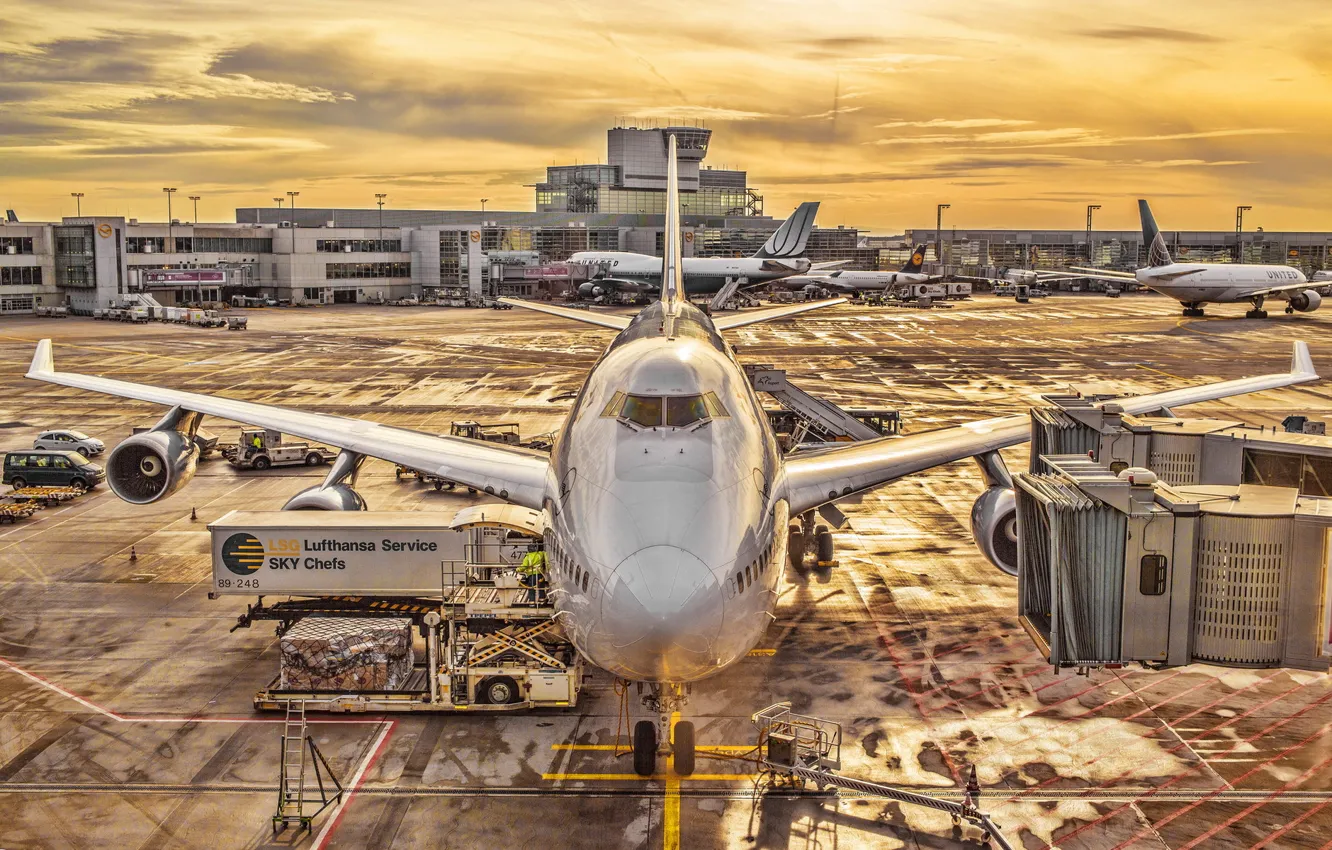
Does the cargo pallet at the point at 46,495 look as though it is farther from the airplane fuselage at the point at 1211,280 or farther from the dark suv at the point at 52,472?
the airplane fuselage at the point at 1211,280

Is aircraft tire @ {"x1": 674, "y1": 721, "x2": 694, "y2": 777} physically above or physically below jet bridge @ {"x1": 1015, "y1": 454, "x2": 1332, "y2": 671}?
below

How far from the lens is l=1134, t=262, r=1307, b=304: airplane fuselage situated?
12444 centimetres

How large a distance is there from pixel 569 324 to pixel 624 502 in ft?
384

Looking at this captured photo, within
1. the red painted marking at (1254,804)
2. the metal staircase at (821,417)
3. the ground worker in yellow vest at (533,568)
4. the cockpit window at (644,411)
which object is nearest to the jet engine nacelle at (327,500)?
the ground worker in yellow vest at (533,568)

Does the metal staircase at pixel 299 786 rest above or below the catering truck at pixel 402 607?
below

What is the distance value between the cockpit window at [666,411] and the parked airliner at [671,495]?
0.9 inches

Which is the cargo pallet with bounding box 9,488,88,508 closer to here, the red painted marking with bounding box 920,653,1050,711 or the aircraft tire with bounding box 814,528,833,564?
the aircraft tire with bounding box 814,528,833,564

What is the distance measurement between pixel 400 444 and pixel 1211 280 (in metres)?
119

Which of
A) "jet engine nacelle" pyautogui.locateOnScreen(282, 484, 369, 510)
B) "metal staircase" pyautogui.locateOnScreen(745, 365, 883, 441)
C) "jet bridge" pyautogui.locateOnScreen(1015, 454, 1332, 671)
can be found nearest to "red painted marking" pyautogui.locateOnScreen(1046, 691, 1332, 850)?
"jet bridge" pyautogui.locateOnScreen(1015, 454, 1332, 671)

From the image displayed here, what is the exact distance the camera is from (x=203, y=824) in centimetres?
1875

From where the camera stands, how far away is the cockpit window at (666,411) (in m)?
18.9

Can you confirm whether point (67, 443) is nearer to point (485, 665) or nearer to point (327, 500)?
point (327, 500)

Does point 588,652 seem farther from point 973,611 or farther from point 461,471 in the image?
point 973,611

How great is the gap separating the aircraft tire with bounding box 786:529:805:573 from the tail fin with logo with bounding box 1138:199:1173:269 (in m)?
115
